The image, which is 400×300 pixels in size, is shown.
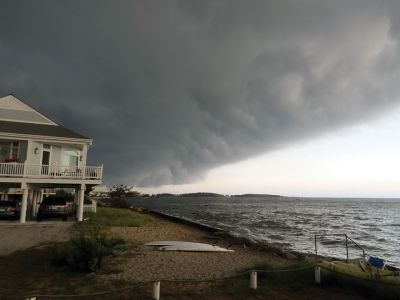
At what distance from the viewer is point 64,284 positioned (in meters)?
8.82

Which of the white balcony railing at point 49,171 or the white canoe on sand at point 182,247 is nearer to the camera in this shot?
the white canoe on sand at point 182,247

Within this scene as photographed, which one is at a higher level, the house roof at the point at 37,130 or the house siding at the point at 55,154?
the house roof at the point at 37,130

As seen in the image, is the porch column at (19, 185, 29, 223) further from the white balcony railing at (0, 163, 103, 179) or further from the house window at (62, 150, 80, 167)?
the house window at (62, 150, 80, 167)

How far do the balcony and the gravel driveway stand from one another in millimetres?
3151

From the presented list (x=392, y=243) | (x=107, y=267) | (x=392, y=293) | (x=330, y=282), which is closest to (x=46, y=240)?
(x=107, y=267)

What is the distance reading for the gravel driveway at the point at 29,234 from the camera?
1467 centimetres

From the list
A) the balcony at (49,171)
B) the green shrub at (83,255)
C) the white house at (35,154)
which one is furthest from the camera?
the white house at (35,154)

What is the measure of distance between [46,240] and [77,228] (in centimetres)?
408

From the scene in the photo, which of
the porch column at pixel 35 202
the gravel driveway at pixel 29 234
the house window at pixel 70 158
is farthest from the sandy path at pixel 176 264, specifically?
the porch column at pixel 35 202

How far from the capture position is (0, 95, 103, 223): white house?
2229cm

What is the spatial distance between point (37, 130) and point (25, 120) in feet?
12.4

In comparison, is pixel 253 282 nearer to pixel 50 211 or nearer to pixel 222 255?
pixel 222 255

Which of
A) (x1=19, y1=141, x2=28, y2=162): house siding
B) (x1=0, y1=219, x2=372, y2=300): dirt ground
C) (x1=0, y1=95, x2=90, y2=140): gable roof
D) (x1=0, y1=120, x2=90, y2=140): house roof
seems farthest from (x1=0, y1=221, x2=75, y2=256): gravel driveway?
(x1=0, y1=95, x2=90, y2=140): gable roof

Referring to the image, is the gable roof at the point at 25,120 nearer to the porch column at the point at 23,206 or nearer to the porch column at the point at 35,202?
the porch column at the point at 23,206
